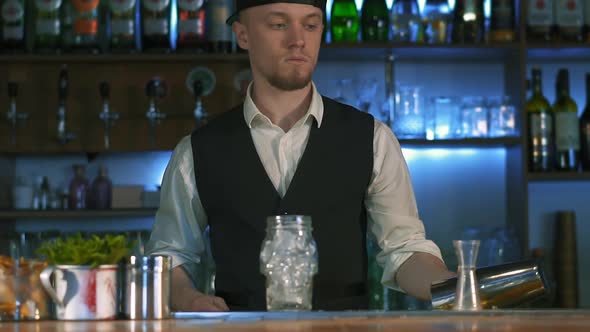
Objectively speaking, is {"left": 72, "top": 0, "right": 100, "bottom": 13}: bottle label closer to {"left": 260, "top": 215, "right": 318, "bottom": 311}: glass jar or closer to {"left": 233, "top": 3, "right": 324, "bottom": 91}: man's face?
{"left": 233, "top": 3, "right": 324, "bottom": 91}: man's face

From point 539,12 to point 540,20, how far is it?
28 millimetres

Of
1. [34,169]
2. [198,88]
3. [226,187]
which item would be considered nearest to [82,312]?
[226,187]

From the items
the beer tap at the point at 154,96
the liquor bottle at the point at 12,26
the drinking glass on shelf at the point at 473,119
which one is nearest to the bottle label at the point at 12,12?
the liquor bottle at the point at 12,26

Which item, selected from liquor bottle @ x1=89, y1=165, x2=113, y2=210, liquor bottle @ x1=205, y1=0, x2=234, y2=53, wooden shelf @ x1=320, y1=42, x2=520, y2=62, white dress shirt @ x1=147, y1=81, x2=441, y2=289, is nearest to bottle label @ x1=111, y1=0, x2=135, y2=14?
liquor bottle @ x1=205, y1=0, x2=234, y2=53

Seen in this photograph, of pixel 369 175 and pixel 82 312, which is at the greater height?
pixel 369 175

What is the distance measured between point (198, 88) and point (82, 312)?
213 centimetres

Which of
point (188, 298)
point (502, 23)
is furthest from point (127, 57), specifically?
point (188, 298)

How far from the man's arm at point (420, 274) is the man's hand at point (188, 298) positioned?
0.37 m

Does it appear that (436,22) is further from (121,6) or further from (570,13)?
(121,6)

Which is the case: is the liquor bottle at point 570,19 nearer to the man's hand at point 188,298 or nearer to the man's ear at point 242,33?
the man's ear at point 242,33

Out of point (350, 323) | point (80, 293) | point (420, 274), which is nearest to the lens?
point (350, 323)

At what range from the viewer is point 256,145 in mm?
2285

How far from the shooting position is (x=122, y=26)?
11.6 feet

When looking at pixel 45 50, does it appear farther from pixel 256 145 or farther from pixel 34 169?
pixel 256 145
